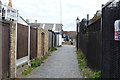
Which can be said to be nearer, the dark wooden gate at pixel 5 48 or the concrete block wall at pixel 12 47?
the dark wooden gate at pixel 5 48

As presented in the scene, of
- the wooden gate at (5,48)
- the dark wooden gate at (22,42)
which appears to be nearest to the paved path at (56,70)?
the dark wooden gate at (22,42)

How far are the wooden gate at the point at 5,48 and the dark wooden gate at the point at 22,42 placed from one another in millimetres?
1256

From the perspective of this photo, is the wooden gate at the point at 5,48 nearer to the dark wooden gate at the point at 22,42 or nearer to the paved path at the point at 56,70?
the dark wooden gate at the point at 22,42

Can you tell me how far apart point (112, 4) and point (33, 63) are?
651 cm

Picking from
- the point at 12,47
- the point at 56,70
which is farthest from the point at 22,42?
the point at 56,70

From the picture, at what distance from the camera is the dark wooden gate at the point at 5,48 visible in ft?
20.0

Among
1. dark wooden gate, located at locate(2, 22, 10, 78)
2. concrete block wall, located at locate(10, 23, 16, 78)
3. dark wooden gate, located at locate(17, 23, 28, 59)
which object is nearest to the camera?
dark wooden gate, located at locate(2, 22, 10, 78)

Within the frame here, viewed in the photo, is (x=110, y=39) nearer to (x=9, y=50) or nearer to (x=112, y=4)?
(x=112, y=4)

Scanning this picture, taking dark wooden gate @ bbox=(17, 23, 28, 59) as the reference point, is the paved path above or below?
below

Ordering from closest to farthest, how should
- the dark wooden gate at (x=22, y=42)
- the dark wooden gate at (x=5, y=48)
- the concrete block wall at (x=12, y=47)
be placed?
the dark wooden gate at (x=5, y=48) → the concrete block wall at (x=12, y=47) → the dark wooden gate at (x=22, y=42)

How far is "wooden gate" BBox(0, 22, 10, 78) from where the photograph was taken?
6086mm

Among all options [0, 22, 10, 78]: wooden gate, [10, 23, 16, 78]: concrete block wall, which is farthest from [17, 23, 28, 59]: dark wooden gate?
[0, 22, 10, 78]: wooden gate

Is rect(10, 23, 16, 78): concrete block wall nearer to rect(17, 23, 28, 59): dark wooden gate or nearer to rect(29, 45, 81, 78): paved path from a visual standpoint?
rect(17, 23, 28, 59): dark wooden gate

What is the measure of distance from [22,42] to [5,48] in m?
2.14
